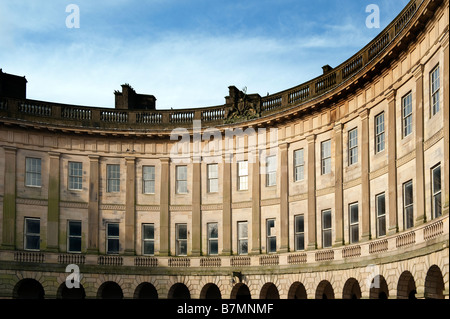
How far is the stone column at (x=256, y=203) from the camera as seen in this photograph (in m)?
47.2

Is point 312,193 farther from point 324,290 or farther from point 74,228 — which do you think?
point 74,228

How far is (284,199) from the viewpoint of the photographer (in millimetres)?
46219

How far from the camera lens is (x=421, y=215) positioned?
32.9 meters

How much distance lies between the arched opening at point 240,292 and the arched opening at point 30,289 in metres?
11.9

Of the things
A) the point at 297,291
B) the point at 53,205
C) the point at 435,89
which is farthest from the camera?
the point at 53,205

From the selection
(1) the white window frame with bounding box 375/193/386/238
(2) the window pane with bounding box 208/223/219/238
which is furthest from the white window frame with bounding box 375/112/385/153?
(2) the window pane with bounding box 208/223/219/238

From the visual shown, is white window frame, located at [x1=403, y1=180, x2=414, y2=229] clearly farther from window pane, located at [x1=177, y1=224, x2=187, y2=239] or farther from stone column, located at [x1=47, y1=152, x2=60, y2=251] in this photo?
stone column, located at [x1=47, y1=152, x2=60, y2=251]

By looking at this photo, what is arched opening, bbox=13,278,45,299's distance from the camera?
156ft

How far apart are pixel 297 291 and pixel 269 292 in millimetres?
2260

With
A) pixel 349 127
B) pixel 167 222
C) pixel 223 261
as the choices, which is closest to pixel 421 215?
pixel 349 127

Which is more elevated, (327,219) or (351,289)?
(327,219)

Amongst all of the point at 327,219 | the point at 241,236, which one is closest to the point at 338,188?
the point at 327,219

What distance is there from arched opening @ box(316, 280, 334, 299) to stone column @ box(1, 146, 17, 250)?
60.9ft
